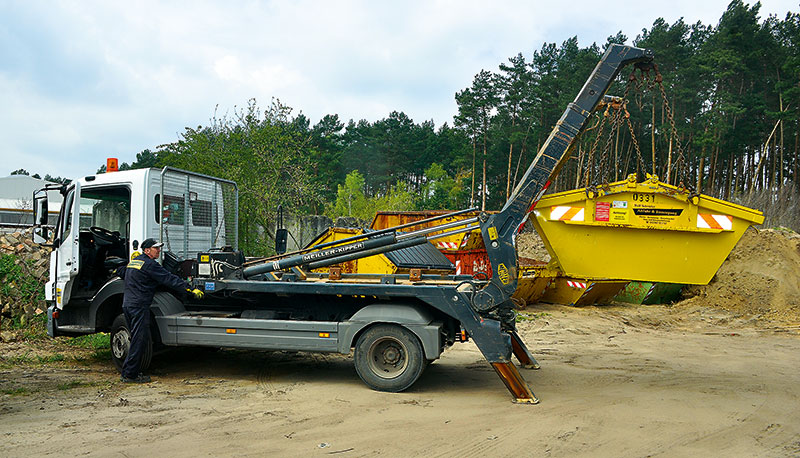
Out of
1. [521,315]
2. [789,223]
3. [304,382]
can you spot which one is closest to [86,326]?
[304,382]

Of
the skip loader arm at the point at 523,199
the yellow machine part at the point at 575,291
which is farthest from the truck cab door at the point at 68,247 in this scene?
the yellow machine part at the point at 575,291

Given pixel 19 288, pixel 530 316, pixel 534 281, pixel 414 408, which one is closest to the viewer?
pixel 414 408

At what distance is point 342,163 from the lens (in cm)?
5341

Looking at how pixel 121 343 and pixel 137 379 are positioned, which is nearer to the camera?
pixel 137 379

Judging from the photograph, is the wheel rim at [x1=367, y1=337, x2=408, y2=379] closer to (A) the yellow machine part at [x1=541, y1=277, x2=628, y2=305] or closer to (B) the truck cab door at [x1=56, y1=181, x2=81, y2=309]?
(B) the truck cab door at [x1=56, y1=181, x2=81, y2=309]

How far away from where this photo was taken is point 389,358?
671cm

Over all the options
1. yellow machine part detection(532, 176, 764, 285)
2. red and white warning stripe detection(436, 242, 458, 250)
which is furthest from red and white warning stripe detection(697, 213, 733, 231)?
red and white warning stripe detection(436, 242, 458, 250)

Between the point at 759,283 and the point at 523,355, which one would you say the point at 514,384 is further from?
the point at 759,283

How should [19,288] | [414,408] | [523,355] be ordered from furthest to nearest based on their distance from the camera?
[19,288] < [523,355] < [414,408]

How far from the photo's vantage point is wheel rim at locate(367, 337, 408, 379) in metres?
6.66

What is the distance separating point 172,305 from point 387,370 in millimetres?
2871

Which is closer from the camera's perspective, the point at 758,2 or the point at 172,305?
the point at 172,305

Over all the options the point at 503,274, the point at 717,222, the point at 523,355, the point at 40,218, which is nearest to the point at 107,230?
the point at 40,218

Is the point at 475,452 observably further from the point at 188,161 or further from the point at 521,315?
the point at 188,161
